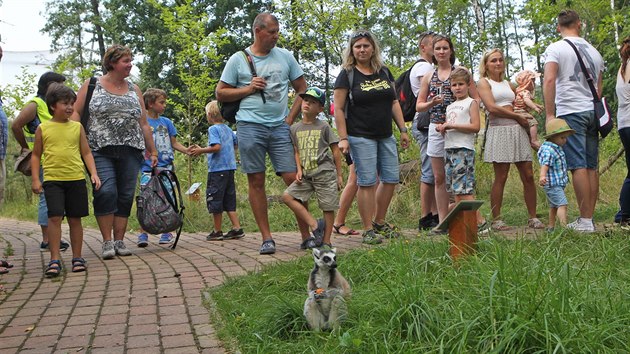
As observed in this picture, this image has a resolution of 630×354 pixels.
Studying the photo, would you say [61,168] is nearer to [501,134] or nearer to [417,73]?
[417,73]

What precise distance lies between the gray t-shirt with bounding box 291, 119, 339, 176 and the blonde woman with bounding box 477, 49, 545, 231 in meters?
1.61

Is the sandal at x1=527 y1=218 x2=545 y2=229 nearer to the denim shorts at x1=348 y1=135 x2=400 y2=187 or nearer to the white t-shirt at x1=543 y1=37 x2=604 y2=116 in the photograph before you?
the white t-shirt at x1=543 y1=37 x2=604 y2=116

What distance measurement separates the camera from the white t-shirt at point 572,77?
5.75 m

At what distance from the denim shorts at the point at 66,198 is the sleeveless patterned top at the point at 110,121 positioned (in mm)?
590

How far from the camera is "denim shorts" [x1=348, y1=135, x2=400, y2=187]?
240 inches

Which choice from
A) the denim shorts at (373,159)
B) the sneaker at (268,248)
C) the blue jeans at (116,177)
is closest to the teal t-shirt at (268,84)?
the denim shorts at (373,159)

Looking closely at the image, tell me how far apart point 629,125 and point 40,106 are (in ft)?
18.6

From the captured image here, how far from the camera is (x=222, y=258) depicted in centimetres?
587

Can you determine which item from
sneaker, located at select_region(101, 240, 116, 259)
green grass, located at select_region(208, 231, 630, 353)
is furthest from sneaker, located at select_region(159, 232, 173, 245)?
green grass, located at select_region(208, 231, 630, 353)

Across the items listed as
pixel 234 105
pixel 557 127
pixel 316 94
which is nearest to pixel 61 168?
pixel 234 105

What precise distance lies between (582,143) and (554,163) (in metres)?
0.38

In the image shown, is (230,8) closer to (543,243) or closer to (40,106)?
(40,106)

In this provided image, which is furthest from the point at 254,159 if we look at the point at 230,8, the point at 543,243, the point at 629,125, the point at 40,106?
the point at 230,8

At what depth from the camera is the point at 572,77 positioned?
577 centimetres
